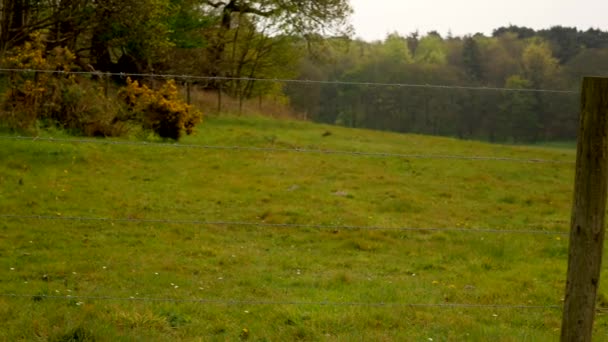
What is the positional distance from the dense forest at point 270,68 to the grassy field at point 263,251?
1.70 metres

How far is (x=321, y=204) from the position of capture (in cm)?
1439

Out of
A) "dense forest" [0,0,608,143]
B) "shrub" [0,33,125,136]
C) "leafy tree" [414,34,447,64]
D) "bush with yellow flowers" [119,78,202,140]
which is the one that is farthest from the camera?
"leafy tree" [414,34,447,64]

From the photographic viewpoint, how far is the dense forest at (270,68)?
1554 cm

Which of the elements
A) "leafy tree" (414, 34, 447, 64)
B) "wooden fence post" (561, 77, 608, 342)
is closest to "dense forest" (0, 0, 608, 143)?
"wooden fence post" (561, 77, 608, 342)

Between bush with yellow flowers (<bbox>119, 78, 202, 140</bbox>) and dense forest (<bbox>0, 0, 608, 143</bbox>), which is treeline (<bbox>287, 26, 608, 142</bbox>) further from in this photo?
bush with yellow flowers (<bbox>119, 78, 202, 140</bbox>)

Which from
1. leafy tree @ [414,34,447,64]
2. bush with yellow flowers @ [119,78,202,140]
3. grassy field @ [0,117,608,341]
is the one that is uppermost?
leafy tree @ [414,34,447,64]

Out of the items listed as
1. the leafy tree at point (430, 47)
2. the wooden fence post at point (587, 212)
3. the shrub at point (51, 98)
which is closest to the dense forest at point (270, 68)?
the shrub at point (51, 98)

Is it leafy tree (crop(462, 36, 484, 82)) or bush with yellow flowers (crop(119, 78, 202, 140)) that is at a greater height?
leafy tree (crop(462, 36, 484, 82))

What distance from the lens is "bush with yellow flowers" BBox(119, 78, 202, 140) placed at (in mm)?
20922

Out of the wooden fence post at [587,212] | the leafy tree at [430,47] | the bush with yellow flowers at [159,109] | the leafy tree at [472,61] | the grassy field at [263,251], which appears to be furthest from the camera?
the leafy tree at [430,47]

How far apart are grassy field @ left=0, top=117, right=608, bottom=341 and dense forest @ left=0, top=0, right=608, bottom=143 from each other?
1705 millimetres

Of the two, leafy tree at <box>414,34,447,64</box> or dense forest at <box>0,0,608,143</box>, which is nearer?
dense forest at <box>0,0,608,143</box>

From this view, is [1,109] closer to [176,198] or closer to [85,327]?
[176,198]

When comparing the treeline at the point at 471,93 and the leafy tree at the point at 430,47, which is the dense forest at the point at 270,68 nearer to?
the treeline at the point at 471,93
